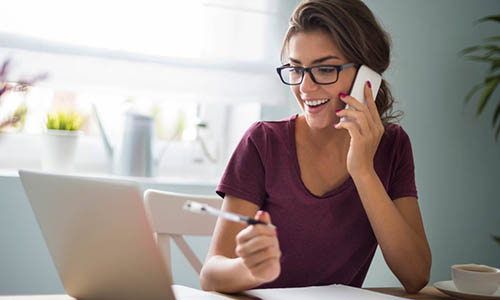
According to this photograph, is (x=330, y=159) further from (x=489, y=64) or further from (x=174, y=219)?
(x=489, y=64)

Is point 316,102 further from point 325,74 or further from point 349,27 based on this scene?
point 349,27

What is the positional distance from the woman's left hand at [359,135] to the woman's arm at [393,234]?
3 cm

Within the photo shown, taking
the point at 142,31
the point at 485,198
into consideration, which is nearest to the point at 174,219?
the point at 142,31

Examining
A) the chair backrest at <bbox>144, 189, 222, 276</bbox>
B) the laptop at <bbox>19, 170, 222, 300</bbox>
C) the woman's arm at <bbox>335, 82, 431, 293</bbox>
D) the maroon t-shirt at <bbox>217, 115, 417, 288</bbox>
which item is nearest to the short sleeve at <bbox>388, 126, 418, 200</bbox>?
the maroon t-shirt at <bbox>217, 115, 417, 288</bbox>

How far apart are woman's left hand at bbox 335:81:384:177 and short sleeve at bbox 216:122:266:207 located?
23 centimetres

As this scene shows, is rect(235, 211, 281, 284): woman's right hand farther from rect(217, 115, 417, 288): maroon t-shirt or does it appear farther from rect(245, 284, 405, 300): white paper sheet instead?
rect(217, 115, 417, 288): maroon t-shirt

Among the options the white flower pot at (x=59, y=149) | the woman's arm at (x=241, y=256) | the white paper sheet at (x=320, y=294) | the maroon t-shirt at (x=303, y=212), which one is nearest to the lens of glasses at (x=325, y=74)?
the maroon t-shirt at (x=303, y=212)

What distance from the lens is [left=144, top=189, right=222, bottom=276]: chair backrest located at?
145 centimetres

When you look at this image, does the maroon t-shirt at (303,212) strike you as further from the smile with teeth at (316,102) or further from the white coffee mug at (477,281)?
the white coffee mug at (477,281)

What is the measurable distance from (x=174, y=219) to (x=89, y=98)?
1.00m

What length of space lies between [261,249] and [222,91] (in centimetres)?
148

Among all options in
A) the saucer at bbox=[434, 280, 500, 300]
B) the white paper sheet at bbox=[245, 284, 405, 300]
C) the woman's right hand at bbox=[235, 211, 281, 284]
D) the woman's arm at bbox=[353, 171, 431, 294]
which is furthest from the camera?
the woman's arm at bbox=[353, 171, 431, 294]

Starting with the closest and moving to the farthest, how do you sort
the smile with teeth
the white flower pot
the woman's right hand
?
the woman's right hand
the smile with teeth
the white flower pot

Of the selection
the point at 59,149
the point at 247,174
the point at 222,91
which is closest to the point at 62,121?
the point at 59,149
